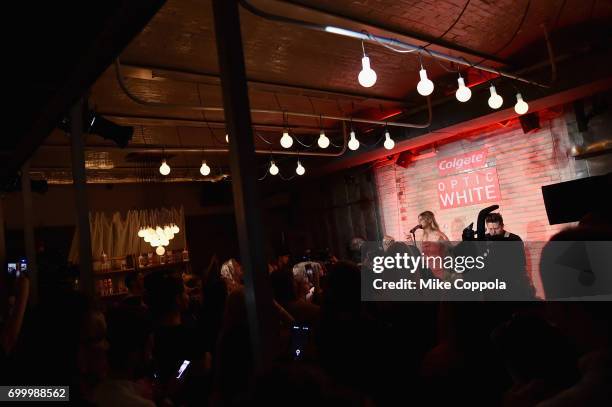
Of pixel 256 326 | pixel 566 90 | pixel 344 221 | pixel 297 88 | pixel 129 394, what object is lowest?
pixel 129 394

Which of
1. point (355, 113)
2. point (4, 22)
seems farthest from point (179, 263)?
point (4, 22)

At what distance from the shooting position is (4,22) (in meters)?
2.55

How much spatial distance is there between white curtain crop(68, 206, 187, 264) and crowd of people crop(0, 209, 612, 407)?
705cm

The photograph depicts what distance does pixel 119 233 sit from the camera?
906cm

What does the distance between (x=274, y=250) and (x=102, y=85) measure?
291 inches

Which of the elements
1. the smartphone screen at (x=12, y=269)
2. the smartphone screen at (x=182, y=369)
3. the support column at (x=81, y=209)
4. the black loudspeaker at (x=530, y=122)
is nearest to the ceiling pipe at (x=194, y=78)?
the support column at (x=81, y=209)

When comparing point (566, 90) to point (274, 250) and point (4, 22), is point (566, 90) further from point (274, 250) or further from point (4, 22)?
point (274, 250)

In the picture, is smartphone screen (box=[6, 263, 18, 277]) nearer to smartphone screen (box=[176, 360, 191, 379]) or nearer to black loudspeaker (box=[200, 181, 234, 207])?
black loudspeaker (box=[200, 181, 234, 207])

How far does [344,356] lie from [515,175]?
670cm

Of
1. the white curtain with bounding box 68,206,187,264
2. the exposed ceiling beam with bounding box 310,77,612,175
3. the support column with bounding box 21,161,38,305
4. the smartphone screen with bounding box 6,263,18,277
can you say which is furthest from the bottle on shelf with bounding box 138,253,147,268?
the support column with bounding box 21,161,38,305

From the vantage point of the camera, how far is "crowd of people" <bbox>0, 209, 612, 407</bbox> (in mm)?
1139

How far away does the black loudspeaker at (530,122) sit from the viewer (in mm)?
6602

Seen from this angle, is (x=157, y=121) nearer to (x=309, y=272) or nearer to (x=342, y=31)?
(x=309, y=272)

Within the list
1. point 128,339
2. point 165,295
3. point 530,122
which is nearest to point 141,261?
point 165,295
